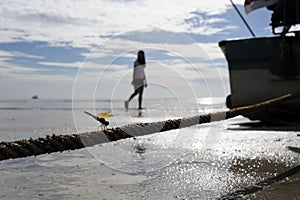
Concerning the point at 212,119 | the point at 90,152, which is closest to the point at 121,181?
the point at 212,119

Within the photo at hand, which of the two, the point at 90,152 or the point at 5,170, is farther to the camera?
the point at 90,152

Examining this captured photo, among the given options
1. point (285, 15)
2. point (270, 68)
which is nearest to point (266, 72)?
point (270, 68)

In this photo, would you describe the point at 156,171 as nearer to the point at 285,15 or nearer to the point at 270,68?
the point at 270,68

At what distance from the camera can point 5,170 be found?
3031 mm

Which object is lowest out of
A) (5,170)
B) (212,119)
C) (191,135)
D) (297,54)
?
(191,135)

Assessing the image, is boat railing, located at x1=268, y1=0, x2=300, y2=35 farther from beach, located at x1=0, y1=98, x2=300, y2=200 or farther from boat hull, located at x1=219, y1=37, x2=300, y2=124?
beach, located at x1=0, y1=98, x2=300, y2=200

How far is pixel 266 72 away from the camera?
6.10 m

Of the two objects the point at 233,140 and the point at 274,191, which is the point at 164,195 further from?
the point at 233,140

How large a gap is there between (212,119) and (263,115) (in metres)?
3.69

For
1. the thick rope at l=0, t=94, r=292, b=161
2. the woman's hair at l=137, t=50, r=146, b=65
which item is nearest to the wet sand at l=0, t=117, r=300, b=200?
the thick rope at l=0, t=94, r=292, b=161

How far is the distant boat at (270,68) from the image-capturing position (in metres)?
5.92

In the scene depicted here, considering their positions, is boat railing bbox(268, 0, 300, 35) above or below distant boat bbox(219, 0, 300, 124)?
above

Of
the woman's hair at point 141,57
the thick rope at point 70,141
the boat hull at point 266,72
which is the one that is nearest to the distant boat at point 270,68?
the boat hull at point 266,72

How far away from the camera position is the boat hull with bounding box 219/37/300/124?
592cm
